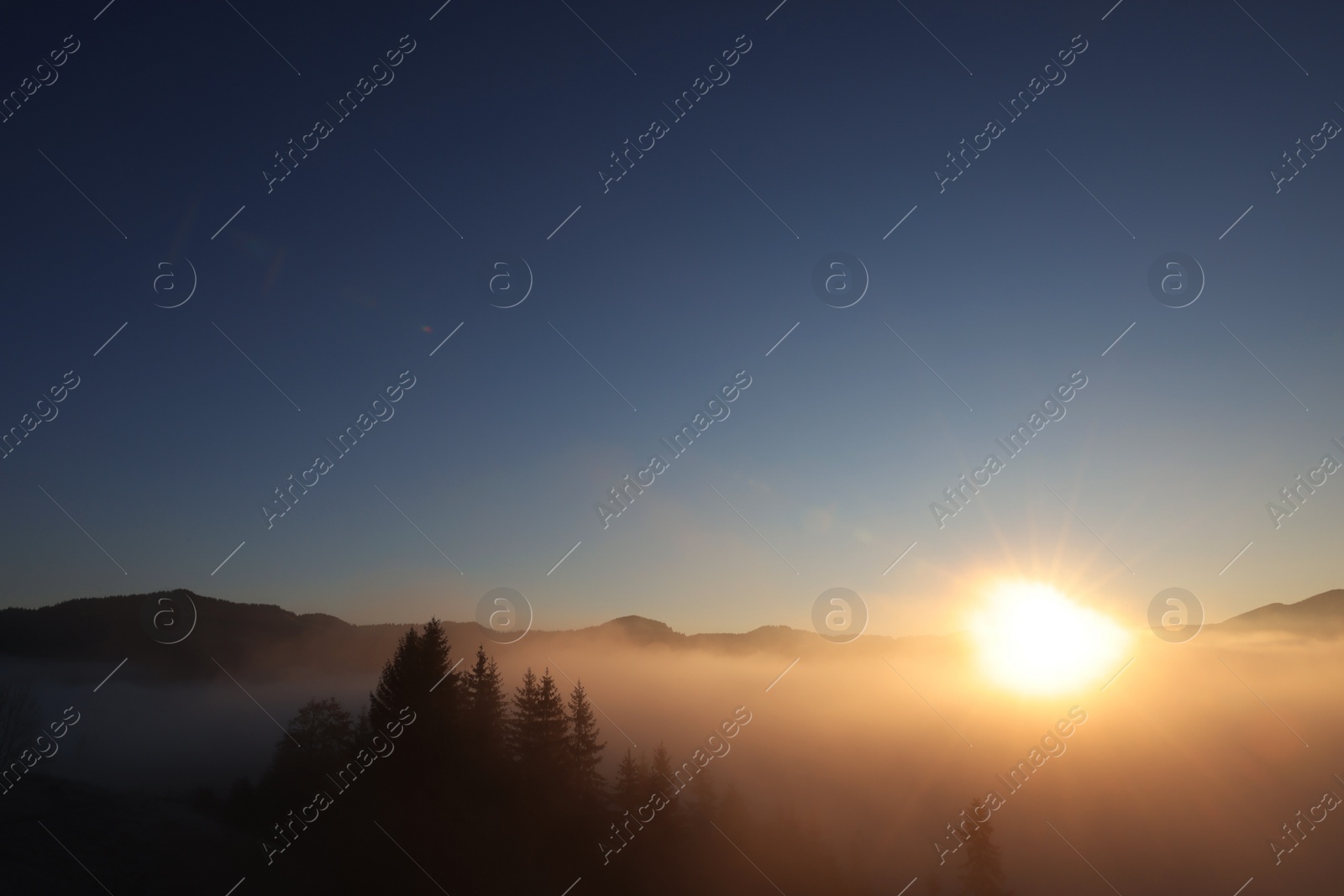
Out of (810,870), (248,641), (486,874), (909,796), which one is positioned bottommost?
(909,796)

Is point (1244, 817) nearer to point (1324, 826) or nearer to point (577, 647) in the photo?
point (1324, 826)

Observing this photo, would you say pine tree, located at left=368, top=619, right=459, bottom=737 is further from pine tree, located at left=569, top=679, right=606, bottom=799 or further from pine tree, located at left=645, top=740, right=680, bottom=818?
pine tree, located at left=645, top=740, right=680, bottom=818

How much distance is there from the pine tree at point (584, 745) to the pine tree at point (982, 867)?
3245cm

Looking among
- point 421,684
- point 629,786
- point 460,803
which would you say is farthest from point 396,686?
point 629,786

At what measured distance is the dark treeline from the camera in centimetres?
2909

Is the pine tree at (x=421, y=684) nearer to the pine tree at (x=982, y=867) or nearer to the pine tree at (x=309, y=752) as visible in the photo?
the pine tree at (x=309, y=752)

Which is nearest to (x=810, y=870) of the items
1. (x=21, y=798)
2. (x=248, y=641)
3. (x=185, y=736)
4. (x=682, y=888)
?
(x=682, y=888)

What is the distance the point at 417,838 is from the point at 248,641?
14442 centimetres

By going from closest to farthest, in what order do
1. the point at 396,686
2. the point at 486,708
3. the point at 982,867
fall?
the point at 396,686, the point at 486,708, the point at 982,867

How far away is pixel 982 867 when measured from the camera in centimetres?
5116

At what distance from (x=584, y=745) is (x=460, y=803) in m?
10.3

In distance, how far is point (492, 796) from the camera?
33.2 metres

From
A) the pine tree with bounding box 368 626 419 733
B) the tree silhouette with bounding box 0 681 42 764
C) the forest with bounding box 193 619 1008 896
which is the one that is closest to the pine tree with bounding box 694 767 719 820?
the forest with bounding box 193 619 1008 896

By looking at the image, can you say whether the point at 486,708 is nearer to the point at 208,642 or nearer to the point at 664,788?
the point at 664,788
